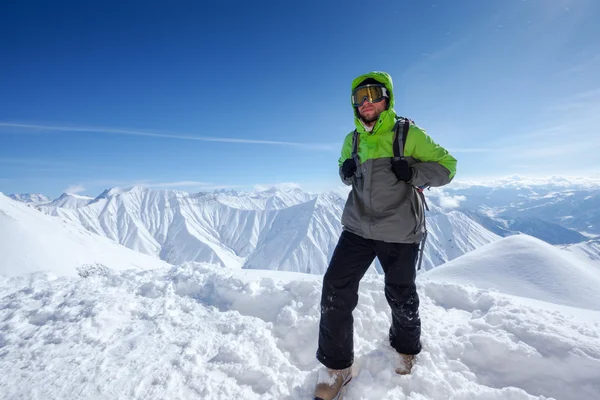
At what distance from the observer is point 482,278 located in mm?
7473

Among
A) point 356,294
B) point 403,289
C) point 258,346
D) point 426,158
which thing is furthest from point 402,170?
point 258,346

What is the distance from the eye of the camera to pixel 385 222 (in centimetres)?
332

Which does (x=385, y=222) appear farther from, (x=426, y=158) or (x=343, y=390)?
(x=343, y=390)

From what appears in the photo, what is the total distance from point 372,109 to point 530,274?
7.14m

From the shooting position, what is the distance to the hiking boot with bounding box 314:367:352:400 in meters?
2.86

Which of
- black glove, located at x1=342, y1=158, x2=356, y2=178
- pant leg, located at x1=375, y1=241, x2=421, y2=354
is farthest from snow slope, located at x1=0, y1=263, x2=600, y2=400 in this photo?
black glove, located at x1=342, y1=158, x2=356, y2=178

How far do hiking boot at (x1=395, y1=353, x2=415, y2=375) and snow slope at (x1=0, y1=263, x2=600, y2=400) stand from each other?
0.09 metres

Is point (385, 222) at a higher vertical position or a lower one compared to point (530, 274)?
higher

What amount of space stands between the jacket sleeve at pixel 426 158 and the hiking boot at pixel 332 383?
7.48 feet

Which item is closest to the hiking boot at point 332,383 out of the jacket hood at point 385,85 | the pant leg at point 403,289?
the pant leg at point 403,289

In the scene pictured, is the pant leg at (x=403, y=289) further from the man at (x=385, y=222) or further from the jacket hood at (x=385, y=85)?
the jacket hood at (x=385, y=85)

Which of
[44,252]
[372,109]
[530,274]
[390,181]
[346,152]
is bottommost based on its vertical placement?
[44,252]

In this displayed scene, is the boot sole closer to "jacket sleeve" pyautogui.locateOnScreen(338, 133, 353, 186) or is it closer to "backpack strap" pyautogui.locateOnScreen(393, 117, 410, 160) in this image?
"jacket sleeve" pyautogui.locateOnScreen(338, 133, 353, 186)

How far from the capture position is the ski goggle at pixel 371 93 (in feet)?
11.5
